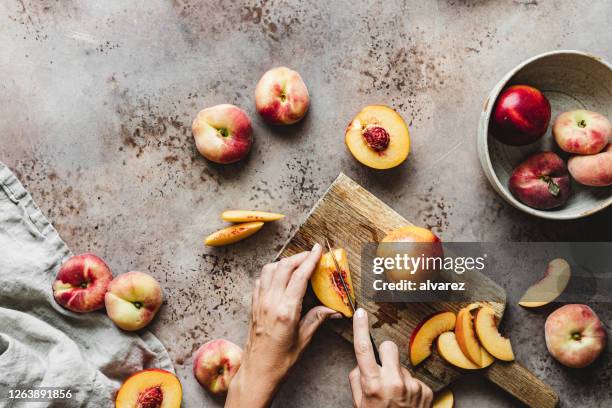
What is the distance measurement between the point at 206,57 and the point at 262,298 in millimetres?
741

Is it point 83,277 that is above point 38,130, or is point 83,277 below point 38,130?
below

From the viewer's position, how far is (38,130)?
1715 mm

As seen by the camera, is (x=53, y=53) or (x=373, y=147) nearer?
(x=373, y=147)

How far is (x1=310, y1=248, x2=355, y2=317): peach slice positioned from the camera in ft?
5.20

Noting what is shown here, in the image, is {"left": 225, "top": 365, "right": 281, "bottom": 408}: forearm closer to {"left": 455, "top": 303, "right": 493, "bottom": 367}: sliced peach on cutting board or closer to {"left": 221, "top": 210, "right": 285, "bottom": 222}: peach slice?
{"left": 221, "top": 210, "right": 285, "bottom": 222}: peach slice

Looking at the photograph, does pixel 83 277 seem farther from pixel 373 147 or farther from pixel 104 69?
pixel 373 147

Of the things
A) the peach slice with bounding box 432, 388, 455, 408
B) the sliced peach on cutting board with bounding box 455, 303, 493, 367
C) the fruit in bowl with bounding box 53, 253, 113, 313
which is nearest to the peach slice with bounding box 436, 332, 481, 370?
the sliced peach on cutting board with bounding box 455, 303, 493, 367

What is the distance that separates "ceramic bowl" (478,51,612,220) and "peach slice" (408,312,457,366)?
0.38m

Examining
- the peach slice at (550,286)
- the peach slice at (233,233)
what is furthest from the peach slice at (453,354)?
the peach slice at (233,233)

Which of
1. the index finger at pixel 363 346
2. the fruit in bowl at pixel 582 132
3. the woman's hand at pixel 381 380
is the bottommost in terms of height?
the woman's hand at pixel 381 380

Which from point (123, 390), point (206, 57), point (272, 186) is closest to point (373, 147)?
point (272, 186)

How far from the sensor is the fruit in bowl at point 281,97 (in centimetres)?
161

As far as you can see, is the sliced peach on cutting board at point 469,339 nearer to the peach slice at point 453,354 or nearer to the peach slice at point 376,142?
the peach slice at point 453,354

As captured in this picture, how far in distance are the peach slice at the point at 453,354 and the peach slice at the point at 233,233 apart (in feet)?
2.04
